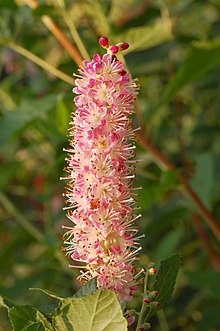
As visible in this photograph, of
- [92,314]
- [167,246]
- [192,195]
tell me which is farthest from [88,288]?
[167,246]

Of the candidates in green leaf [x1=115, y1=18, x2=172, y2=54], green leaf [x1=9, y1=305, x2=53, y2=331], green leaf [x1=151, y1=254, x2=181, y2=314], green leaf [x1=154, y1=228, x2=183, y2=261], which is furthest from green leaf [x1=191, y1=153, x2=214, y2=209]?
green leaf [x1=9, y1=305, x2=53, y2=331]

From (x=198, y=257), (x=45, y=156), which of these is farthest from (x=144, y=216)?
(x=45, y=156)

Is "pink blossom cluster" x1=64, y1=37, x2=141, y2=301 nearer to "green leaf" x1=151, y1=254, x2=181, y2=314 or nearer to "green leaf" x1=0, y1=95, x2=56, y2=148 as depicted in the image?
"green leaf" x1=151, y1=254, x2=181, y2=314

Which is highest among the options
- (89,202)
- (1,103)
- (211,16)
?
(211,16)

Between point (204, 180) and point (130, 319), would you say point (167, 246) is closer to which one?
point (204, 180)

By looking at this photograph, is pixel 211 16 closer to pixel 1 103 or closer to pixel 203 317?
pixel 1 103

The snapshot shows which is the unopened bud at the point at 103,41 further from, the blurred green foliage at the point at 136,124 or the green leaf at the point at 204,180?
the green leaf at the point at 204,180
